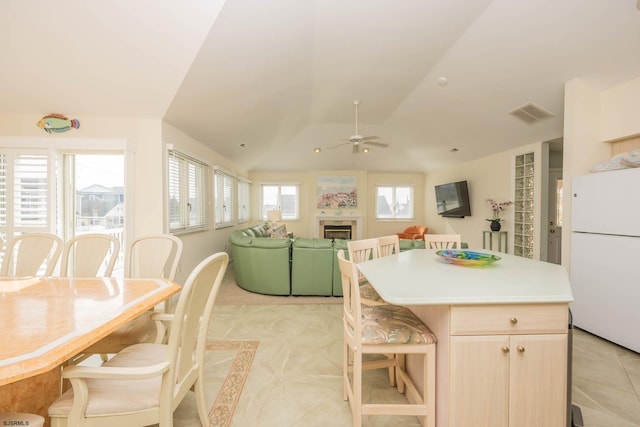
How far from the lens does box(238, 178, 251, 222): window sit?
7.38 m

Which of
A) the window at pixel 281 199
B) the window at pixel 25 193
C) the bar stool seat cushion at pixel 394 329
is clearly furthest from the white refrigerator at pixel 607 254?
the window at pixel 281 199

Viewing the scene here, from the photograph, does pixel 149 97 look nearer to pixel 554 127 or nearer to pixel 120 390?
pixel 120 390

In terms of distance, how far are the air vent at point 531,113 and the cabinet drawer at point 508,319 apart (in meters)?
3.73

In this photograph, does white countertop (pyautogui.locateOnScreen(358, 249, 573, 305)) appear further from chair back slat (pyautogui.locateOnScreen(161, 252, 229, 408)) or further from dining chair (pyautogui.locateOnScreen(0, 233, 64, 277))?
dining chair (pyautogui.locateOnScreen(0, 233, 64, 277))

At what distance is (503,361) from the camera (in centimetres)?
131

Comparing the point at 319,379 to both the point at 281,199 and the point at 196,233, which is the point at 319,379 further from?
the point at 281,199

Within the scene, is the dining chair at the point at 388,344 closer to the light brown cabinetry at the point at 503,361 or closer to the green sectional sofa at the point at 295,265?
the light brown cabinetry at the point at 503,361

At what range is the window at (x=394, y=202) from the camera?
8.78m

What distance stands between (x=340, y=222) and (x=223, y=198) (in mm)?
3778

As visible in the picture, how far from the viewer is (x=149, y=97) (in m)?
3.27

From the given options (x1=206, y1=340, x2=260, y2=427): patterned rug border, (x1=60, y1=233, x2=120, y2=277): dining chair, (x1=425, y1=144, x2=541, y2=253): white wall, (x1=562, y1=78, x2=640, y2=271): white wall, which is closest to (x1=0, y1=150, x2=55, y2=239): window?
(x1=60, y1=233, x2=120, y2=277): dining chair

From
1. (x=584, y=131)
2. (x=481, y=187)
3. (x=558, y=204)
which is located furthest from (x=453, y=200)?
(x=584, y=131)

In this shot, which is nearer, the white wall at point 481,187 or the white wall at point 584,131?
the white wall at point 584,131

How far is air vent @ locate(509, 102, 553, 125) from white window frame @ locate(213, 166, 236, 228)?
207 inches
